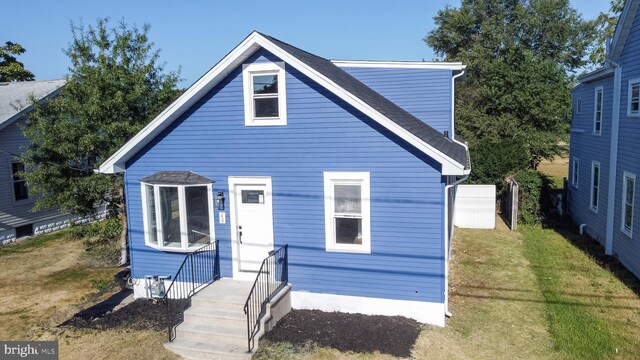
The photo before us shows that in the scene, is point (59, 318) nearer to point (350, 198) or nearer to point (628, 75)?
point (350, 198)

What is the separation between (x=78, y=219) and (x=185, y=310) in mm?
14520

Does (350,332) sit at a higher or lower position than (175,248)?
lower

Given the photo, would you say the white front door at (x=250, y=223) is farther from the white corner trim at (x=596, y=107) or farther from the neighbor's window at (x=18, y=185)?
the neighbor's window at (x=18, y=185)

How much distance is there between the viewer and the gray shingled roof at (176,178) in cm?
1077

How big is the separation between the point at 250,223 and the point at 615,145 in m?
11.3

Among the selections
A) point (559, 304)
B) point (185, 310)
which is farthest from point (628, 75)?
point (185, 310)

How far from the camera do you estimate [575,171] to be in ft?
66.8

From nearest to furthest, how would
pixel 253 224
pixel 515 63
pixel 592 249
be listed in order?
pixel 253 224 < pixel 592 249 < pixel 515 63

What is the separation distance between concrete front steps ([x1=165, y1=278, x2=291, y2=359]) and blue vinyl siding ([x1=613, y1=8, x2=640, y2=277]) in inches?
370

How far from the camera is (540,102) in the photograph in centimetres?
3002

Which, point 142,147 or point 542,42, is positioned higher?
point 542,42

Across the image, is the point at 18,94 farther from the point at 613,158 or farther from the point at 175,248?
the point at 613,158

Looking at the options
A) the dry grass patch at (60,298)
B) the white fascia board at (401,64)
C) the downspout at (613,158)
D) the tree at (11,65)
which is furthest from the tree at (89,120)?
the tree at (11,65)

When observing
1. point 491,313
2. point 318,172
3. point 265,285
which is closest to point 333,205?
point 318,172
